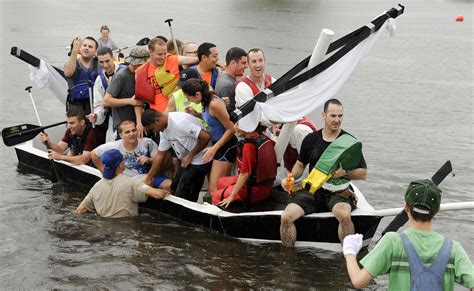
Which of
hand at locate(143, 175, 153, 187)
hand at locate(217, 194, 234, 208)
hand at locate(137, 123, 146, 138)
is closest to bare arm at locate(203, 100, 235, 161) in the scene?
hand at locate(217, 194, 234, 208)

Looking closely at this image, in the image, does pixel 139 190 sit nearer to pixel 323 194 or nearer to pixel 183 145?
pixel 183 145

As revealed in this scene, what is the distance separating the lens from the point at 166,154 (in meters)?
9.91

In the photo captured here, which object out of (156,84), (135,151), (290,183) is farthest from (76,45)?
→ (290,183)

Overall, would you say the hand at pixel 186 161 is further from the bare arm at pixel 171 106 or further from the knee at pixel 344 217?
the knee at pixel 344 217

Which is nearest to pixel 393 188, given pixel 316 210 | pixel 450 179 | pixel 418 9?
pixel 450 179

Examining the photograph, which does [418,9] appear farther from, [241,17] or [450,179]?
[450,179]

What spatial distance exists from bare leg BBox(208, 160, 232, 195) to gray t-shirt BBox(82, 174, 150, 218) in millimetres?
861

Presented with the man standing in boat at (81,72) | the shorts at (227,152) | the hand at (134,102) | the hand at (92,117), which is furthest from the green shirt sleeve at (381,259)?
the man standing in boat at (81,72)

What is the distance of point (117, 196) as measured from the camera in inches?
385

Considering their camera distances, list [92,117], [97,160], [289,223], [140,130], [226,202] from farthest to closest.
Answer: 1. [92,117]
2. [97,160]
3. [140,130]
4. [226,202]
5. [289,223]

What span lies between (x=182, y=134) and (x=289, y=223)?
1803 millimetres

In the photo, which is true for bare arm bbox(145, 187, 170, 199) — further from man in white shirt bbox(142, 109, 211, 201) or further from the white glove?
the white glove

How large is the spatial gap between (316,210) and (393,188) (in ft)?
14.1

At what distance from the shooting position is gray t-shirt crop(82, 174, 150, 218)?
9578mm
